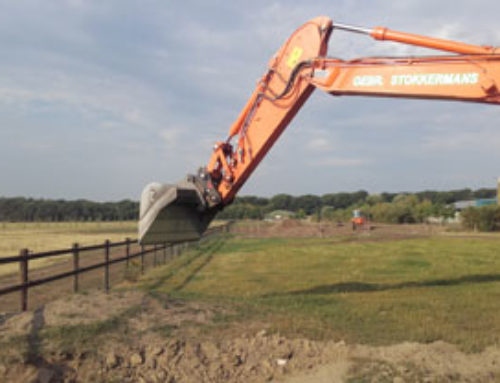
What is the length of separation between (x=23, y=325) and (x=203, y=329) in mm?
2407

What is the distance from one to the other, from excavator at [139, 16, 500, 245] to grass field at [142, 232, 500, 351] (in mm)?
1681

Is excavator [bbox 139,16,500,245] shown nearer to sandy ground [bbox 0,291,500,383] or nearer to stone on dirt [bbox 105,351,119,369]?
sandy ground [bbox 0,291,500,383]

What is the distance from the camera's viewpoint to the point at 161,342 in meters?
6.17

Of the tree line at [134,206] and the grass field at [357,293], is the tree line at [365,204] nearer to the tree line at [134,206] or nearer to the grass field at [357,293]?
the tree line at [134,206]

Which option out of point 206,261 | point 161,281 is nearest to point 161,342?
point 161,281

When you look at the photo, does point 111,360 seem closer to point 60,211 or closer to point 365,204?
point 365,204

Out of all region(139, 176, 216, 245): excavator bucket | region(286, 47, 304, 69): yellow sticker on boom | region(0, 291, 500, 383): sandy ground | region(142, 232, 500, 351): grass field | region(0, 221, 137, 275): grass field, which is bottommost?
region(0, 221, 137, 275): grass field

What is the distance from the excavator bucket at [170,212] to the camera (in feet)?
30.3

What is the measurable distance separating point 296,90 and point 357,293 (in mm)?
5282

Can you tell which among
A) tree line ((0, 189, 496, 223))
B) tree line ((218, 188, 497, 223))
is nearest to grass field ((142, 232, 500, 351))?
tree line ((218, 188, 497, 223))

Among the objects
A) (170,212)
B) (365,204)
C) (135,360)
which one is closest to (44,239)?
(170,212)

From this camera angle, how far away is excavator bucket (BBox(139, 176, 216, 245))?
9.23 metres

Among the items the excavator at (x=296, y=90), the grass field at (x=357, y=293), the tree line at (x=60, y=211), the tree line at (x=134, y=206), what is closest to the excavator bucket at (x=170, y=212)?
the excavator at (x=296, y=90)

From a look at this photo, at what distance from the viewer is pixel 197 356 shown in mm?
5980
